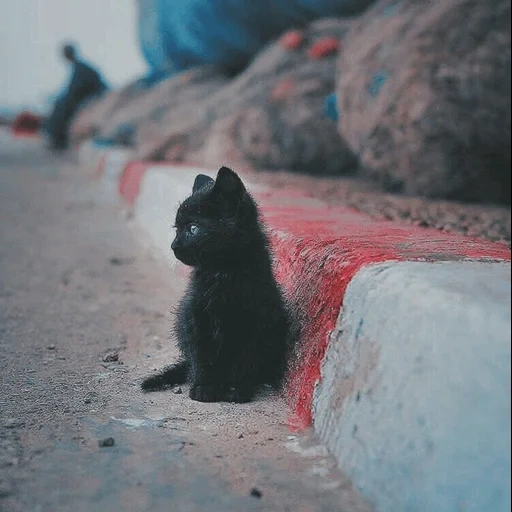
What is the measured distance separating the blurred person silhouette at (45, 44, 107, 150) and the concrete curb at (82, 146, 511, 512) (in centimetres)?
1056

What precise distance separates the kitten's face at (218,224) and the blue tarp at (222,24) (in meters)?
4.57

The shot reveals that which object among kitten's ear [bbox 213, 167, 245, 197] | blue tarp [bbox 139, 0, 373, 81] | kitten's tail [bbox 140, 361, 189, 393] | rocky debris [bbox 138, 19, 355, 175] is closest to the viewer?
kitten's ear [bbox 213, 167, 245, 197]

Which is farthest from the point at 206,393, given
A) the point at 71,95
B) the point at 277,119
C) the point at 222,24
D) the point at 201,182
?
the point at 71,95

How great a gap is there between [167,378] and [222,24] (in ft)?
17.8

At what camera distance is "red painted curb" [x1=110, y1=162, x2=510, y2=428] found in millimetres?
1679

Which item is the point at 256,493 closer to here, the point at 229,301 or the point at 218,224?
the point at 229,301

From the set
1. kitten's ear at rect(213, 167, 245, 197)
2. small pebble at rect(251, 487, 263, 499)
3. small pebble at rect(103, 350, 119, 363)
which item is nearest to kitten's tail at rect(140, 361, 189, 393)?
small pebble at rect(103, 350, 119, 363)

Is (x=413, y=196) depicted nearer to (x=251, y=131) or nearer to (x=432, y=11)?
(x=432, y=11)

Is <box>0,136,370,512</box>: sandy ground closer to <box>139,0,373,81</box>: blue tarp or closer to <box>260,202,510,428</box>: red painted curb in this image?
<box>260,202,510,428</box>: red painted curb

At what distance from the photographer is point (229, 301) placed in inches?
73.9

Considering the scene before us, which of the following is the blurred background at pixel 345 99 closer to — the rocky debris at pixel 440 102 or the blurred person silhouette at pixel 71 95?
the rocky debris at pixel 440 102

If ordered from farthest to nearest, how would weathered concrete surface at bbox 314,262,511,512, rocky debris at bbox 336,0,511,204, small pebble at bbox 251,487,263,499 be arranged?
rocky debris at bbox 336,0,511,204
small pebble at bbox 251,487,263,499
weathered concrete surface at bbox 314,262,511,512

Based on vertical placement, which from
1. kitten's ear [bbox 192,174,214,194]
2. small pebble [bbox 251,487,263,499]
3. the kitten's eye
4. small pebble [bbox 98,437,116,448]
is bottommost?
small pebble [bbox 251,487,263,499]

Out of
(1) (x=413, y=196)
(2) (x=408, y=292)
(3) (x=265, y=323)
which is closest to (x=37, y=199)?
(1) (x=413, y=196)
